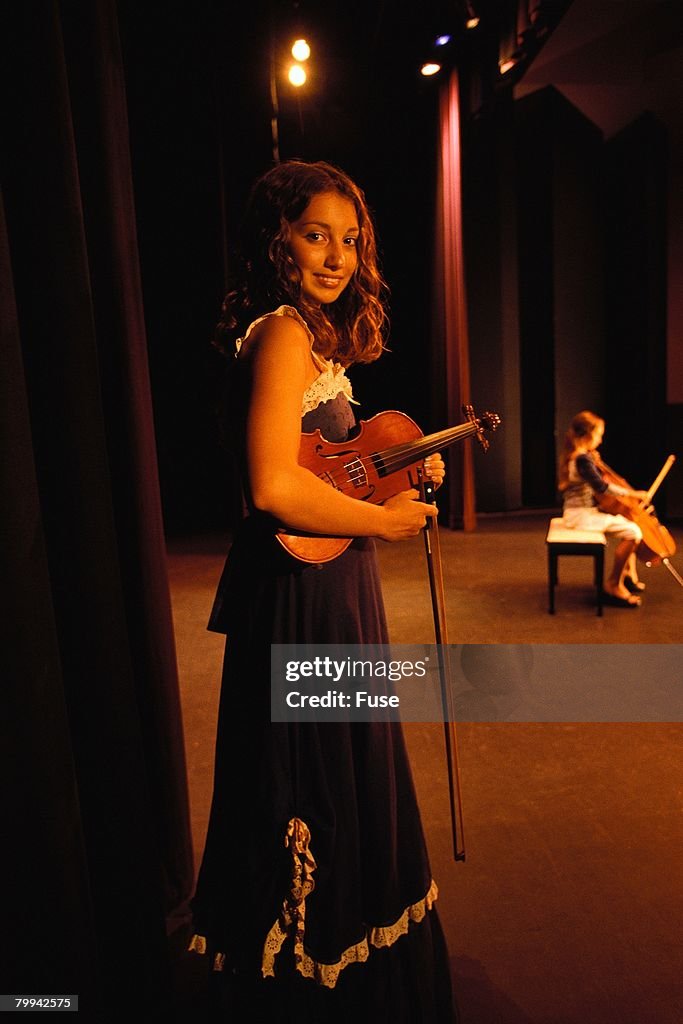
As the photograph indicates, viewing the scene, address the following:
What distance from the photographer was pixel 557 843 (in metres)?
2.42

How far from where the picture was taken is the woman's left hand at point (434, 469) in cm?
141

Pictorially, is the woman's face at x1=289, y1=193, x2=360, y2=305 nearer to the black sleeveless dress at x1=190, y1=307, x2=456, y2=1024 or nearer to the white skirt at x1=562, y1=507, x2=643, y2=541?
the black sleeveless dress at x1=190, y1=307, x2=456, y2=1024

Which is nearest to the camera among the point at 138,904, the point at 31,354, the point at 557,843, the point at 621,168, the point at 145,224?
the point at 31,354

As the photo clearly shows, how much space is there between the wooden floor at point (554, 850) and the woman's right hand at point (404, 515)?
45.7 inches

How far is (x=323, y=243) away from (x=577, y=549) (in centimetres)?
381

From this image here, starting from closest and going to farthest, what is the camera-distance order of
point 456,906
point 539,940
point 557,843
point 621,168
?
1. point 539,940
2. point 456,906
3. point 557,843
4. point 621,168

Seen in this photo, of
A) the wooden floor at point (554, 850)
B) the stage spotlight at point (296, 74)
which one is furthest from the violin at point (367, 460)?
the stage spotlight at point (296, 74)

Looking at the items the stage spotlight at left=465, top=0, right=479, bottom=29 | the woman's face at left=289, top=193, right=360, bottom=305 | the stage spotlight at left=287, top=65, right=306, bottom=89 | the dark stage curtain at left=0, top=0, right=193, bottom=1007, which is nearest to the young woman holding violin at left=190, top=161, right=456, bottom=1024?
the woman's face at left=289, top=193, right=360, bottom=305

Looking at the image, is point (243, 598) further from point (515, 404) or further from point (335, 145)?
point (335, 145)

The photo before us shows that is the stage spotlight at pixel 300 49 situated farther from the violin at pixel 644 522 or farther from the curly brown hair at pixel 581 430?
the violin at pixel 644 522

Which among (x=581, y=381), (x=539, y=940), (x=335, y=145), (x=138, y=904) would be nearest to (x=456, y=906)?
(x=539, y=940)

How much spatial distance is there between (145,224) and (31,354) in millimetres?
8046

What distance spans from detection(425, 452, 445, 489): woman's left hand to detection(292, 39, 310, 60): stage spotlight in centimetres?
557

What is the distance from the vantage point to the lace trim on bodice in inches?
49.0
